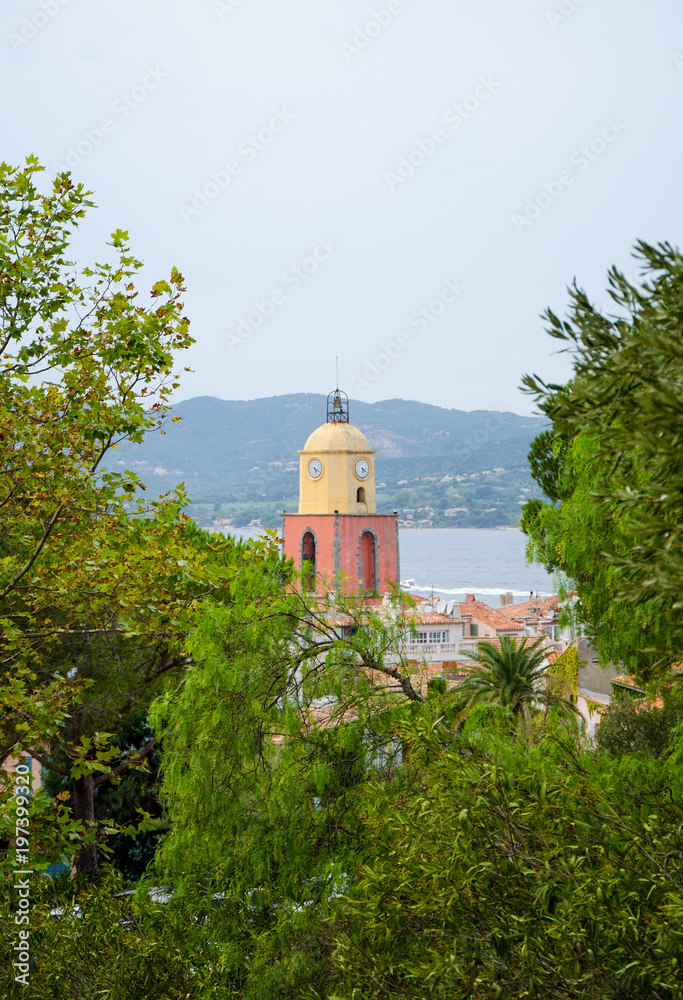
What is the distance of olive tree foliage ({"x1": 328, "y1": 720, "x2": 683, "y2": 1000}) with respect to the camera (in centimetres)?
534

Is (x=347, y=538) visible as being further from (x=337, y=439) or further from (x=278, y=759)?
A: (x=278, y=759)

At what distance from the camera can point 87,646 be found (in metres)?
15.8

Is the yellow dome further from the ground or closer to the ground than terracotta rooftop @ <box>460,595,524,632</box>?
further from the ground

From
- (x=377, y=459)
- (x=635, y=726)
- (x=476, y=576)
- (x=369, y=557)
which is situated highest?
(x=377, y=459)

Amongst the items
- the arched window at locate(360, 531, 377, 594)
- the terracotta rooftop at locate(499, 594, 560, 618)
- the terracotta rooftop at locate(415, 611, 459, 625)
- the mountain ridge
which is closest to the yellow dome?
the arched window at locate(360, 531, 377, 594)

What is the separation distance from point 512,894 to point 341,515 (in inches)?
1477

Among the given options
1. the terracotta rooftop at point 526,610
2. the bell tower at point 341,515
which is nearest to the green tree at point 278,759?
the bell tower at point 341,515

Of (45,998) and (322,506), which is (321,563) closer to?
(322,506)

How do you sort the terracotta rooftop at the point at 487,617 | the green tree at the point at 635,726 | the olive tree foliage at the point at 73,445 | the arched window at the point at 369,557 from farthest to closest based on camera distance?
1. the terracotta rooftop at the point at 487,617
2. the arched window at the point at 369,557
3. the green tree at the point at 635,726
4. the olive tree foliage at the point at 73,445

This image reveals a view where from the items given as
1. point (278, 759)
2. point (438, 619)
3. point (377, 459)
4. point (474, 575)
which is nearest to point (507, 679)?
point (278, 759)

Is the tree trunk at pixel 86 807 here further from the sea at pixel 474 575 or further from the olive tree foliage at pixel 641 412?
the sea at pixel 474 575

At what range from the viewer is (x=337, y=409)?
147ft

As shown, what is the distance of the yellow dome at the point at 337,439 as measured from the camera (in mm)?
43719

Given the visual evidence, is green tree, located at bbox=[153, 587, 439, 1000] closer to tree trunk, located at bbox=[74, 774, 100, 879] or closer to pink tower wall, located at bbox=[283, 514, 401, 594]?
tree trunk, located at bbox=[74, 774, 100, 879]
